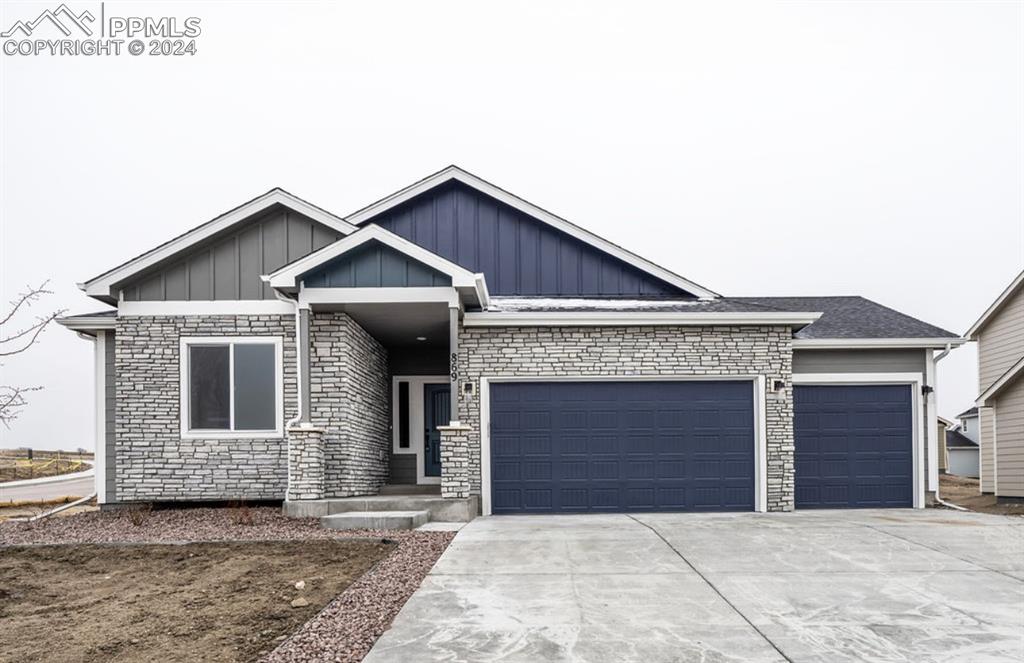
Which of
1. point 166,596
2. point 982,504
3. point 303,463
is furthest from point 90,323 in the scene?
point 982,504

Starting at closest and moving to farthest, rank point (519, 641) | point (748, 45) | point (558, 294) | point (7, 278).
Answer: point (519, 641)
point (7, 278)
point (558, 294)
point (748, 45)

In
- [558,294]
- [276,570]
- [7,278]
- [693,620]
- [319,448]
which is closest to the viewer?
[693,620]

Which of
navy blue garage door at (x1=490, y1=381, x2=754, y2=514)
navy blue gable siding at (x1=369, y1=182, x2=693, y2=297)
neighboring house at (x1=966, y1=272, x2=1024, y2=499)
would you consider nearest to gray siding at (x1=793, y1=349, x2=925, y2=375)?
navy blue garage door at (x1=490, y1=381, x2=754, y2=514)

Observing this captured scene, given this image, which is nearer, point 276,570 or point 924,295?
point 276,570

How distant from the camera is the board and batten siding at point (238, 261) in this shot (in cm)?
1241

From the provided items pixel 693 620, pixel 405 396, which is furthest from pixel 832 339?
pixel 693 620

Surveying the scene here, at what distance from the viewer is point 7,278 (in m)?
10.4

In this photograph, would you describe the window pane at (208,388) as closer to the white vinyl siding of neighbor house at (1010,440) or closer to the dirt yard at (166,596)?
the dirt yard at (166,596)

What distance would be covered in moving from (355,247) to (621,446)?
5.28 m

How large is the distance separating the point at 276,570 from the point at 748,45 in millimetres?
15645

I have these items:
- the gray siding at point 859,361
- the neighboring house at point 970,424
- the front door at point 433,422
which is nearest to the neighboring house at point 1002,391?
the gray siding at point 859,361

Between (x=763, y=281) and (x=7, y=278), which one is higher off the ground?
(x=763, y=281)

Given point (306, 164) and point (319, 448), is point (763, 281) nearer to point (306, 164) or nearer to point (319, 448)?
point (306, 164)

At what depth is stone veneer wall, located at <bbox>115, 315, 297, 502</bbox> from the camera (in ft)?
39.8
